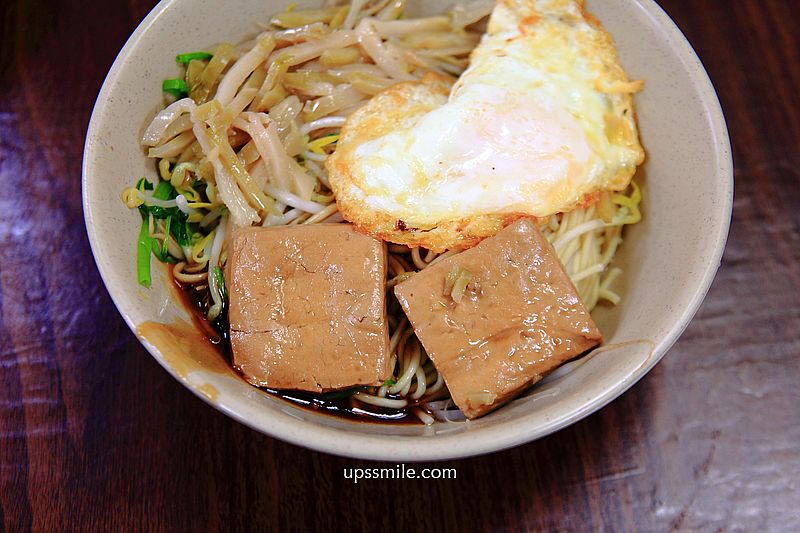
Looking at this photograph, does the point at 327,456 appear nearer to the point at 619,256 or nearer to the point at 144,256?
the point at 144,256

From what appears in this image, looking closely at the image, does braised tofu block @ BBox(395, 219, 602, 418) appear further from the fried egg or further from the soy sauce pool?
the soy sauce pool

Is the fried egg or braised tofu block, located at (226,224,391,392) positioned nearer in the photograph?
braised tofu block, located at (226,224,391,392)

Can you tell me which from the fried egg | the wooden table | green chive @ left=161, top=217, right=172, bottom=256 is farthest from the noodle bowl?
the wooden table

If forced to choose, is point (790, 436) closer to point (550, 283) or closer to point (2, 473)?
point (550, 283)

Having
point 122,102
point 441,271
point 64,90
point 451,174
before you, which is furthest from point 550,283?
point 64,90

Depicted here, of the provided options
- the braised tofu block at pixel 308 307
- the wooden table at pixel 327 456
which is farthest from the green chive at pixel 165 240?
the wooden table at pixel 327 456

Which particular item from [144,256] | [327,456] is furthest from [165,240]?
[327,456]
